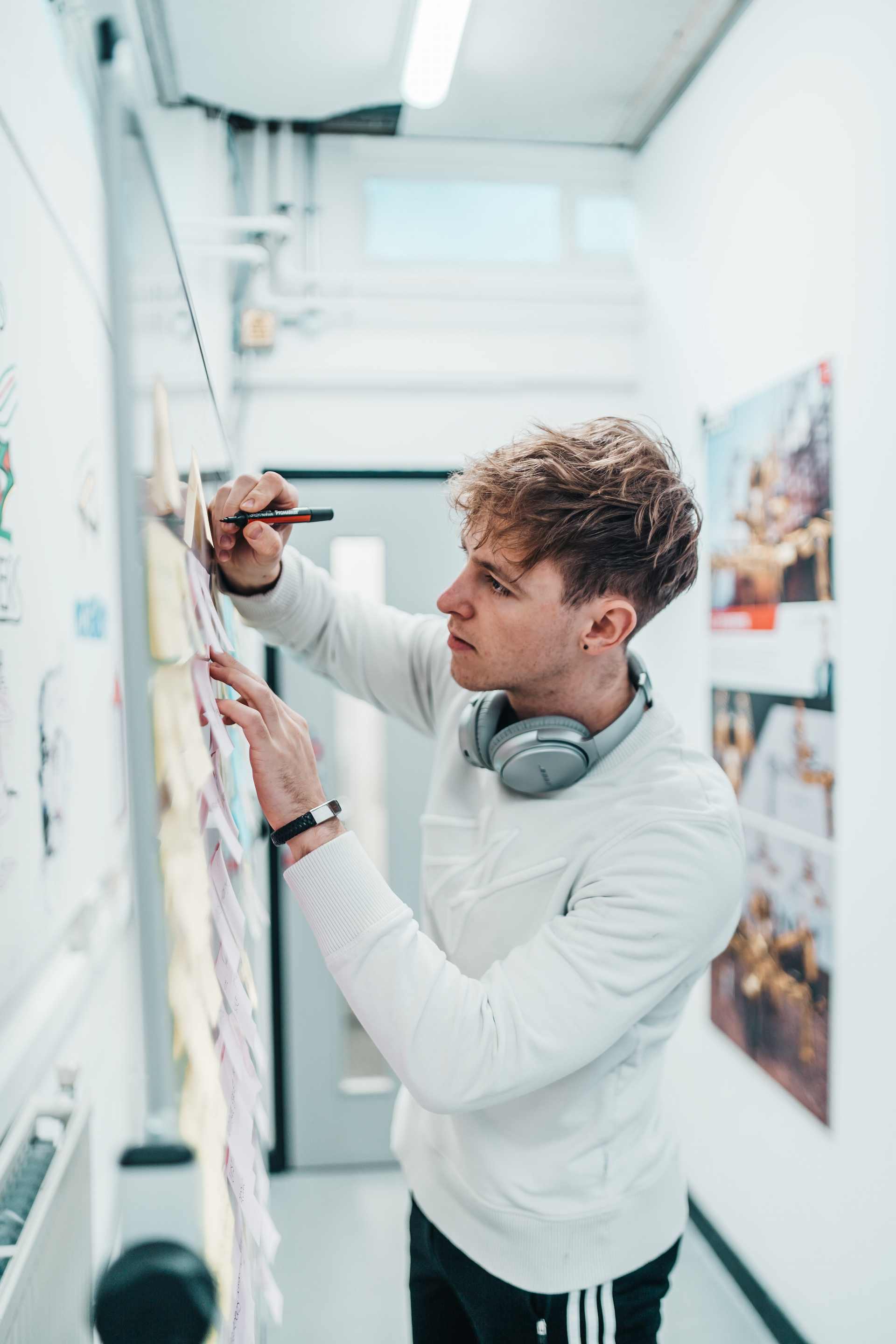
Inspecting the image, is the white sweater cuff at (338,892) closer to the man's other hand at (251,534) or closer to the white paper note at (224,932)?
the white paper note at (224,932)

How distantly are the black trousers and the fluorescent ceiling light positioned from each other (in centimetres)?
220

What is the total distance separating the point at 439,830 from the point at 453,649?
0.25 meters

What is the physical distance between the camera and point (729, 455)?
2180 millimetres

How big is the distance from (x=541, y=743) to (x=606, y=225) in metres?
2.37

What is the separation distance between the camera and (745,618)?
2098mm

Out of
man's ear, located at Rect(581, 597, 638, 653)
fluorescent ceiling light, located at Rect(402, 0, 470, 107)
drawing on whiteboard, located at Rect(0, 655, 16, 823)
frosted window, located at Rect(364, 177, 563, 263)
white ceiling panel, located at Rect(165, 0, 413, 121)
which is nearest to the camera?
drawing on whiteboard, located at Rect(0, 655, 16, 823)

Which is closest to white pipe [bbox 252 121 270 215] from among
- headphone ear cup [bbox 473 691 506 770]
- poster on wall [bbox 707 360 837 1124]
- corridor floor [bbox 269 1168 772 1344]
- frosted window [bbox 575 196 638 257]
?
frosted window [bbox 575 196 638 257]

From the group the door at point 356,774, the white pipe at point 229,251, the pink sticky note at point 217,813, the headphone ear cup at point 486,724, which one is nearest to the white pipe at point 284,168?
the white pipe at point 229,251

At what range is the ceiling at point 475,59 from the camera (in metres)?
2.05

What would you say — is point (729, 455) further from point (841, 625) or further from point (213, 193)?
point (213, 193)

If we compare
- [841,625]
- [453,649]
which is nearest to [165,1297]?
[453,649]

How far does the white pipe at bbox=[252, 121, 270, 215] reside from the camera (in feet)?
8.43

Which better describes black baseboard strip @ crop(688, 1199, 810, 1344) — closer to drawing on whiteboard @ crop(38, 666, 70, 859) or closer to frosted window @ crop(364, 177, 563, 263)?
drawing on whiteboard @ crop(38, 666, 70, 859)

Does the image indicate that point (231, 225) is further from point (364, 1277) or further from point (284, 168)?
point (364, 1277)
